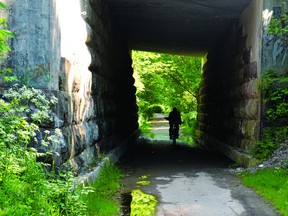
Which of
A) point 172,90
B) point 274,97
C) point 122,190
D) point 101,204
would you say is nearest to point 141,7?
point 274,97

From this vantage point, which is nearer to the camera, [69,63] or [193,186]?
[69,63]

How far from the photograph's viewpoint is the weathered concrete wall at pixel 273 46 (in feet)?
30.0

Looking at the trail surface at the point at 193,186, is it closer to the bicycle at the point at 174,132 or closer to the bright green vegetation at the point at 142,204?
the bright green vegetation at the point at 142,204

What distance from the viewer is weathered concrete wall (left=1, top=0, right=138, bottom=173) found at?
5.79m

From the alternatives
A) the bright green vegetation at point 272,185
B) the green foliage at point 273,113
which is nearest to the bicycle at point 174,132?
the green foliage at point 273,113

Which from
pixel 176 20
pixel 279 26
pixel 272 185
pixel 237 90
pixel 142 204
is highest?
pixel 176 20

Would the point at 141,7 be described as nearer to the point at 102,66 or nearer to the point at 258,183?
the point at 102,66

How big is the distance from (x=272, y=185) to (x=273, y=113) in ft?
8.03

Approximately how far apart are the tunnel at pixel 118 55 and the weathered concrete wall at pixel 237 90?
1.0 inches

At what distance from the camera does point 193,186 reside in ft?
25.6

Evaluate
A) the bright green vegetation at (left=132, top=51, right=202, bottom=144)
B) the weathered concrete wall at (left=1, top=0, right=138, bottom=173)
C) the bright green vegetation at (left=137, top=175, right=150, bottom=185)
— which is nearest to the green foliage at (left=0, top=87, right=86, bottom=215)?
the weathered concrete wall at (left=1, top=0, right=138, bottom=173)

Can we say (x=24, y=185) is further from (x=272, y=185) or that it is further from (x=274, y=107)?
(x=274, y=107)

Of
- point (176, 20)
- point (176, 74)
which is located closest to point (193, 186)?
point (176, 20)

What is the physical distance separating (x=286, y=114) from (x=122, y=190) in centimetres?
436
